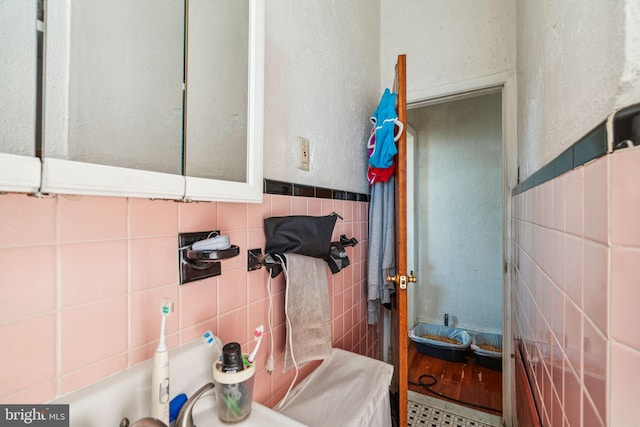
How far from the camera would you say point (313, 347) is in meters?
0.83

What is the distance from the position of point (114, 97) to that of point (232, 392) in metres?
0.63

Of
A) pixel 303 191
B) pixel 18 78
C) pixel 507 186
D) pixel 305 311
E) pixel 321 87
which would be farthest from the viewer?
pixel 507 186

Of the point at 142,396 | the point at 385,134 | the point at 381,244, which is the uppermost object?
the point at 385,134

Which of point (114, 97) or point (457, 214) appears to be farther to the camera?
point (457, 214)

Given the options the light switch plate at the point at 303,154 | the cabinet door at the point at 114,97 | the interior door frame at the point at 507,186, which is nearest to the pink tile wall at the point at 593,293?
the cabinet door at the point at 114,97

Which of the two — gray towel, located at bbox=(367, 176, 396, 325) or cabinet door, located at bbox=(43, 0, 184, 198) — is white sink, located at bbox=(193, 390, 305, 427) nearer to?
cabinet door, located at bbox=(43, 0, 184, 198)

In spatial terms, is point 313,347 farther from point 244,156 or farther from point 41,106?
point 41,106

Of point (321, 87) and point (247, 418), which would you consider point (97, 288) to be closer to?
point (247, 418)

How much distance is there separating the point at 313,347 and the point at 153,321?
50 cm

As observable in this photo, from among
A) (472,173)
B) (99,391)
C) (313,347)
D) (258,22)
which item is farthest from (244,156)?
(472,173)

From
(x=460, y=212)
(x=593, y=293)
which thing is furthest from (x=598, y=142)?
(x=460, y=212)

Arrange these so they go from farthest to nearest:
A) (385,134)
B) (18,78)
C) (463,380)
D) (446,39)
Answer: (463,380)
(446,39)
(385,134)
(18,78)

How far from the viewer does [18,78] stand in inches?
12.6

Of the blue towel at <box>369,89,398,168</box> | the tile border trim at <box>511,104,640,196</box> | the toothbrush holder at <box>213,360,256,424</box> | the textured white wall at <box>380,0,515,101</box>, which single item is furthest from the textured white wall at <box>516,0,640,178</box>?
the toothbrush holder at <box>213,360,256,424</box>
